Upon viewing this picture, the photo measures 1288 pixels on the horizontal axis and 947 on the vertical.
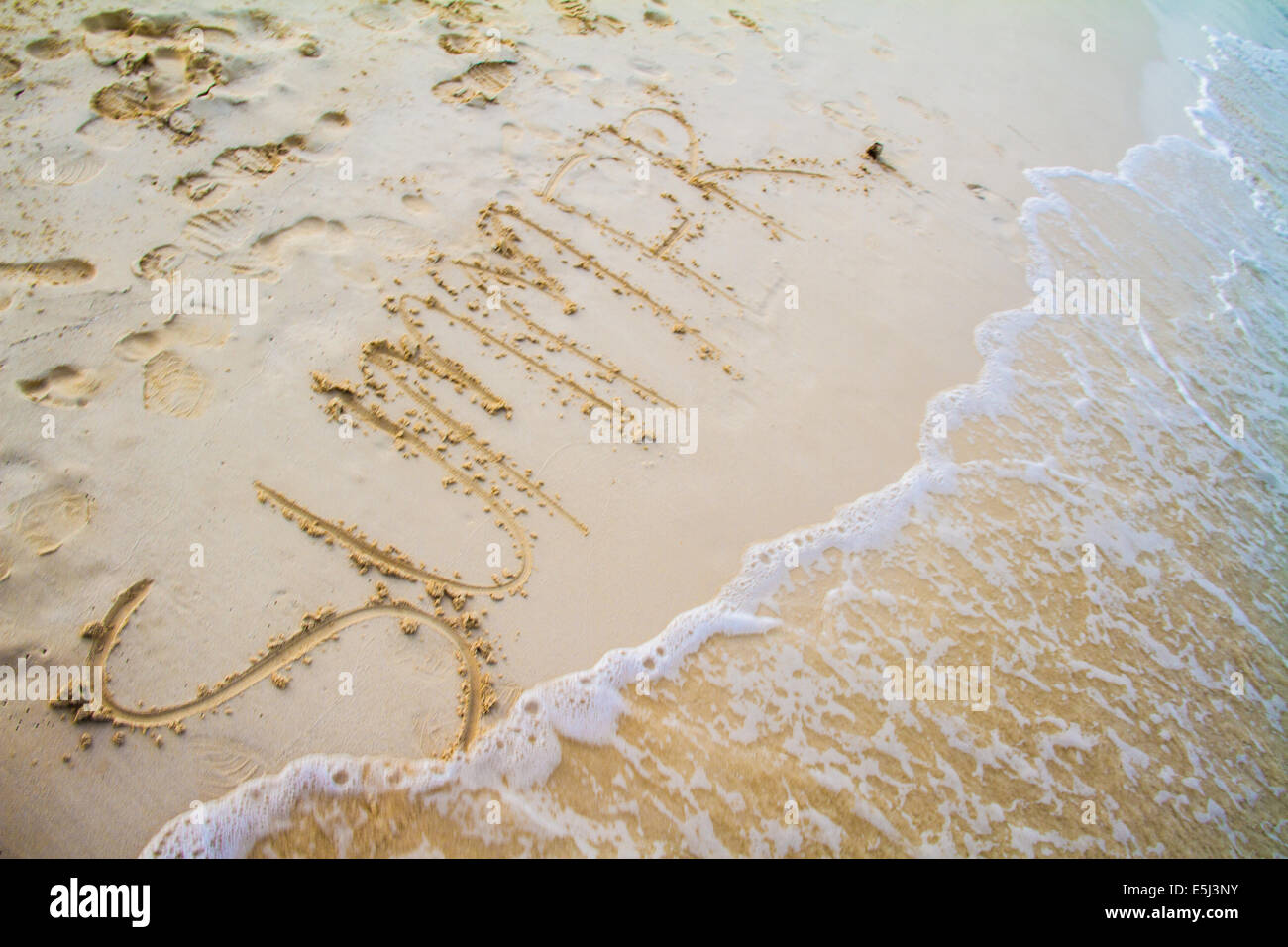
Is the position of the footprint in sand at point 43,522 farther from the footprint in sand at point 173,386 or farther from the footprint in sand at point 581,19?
the footprint in sand at point 581,19

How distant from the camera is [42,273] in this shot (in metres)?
3.09

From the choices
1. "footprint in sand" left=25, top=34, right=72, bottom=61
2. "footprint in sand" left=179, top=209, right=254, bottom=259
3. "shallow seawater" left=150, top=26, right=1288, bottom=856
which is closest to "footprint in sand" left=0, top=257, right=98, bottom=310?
"footprint in sand" left=179, top=209, right=254, bottom=259

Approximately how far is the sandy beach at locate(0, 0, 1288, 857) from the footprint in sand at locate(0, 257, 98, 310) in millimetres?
22

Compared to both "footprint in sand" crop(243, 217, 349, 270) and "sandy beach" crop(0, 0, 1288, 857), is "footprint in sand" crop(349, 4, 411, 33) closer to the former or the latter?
"sandy beach" crop(0, 0, 1288, 857)

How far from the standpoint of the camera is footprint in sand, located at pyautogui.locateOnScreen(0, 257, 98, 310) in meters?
3.02

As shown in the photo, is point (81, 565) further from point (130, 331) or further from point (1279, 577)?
point (1279, 577)

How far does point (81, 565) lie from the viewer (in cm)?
243

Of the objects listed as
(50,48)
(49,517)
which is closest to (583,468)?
(49,517)

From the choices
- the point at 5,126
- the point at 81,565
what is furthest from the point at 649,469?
the point at 5,126

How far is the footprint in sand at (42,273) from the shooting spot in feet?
9.91

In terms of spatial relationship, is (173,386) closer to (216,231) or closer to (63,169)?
(216,231)

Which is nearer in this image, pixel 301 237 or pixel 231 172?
pixel 301 237

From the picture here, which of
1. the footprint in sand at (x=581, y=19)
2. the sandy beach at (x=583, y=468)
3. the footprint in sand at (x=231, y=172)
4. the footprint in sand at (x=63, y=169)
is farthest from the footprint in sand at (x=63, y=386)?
the footprint in sand at (x=581, y=19)

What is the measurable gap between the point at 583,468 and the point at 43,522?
2.11 metres
